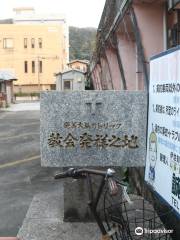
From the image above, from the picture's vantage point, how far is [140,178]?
284 inches

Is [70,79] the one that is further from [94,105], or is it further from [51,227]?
[94,105]

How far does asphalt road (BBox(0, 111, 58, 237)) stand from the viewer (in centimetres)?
707

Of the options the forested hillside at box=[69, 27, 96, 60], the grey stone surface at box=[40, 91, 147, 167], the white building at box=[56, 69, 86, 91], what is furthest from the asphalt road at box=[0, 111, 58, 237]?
the forested hillside at box=[69, 27, 96, 60]

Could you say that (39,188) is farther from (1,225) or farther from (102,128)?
(102,128)

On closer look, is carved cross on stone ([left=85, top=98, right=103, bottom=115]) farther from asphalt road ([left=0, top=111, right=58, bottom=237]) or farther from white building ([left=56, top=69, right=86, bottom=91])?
white building ([left=56, top=69, right=86, bottom=91])

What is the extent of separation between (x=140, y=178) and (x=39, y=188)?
234 centimetres

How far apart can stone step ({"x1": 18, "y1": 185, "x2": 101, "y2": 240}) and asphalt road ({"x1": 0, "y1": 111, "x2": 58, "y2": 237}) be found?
473mm

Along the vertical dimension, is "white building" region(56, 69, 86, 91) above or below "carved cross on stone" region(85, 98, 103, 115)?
above

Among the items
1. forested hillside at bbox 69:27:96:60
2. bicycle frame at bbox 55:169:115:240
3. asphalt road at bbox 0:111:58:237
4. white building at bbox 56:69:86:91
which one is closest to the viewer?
bicycle frame at bbox 55:169:115:240

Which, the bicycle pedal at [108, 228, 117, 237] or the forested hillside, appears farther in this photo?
the forested hillside

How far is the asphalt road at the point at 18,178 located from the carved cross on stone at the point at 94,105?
194 centimetres

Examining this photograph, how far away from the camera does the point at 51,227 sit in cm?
560

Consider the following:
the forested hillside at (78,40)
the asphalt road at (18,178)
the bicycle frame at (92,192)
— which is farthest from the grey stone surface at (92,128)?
the forested hillside at (78,40)

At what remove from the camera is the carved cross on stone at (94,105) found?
17.5ft
